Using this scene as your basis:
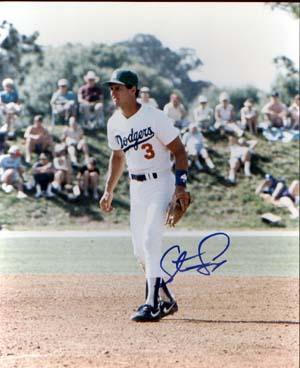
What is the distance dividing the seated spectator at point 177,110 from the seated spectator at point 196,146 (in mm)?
133

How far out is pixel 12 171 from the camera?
207 inches

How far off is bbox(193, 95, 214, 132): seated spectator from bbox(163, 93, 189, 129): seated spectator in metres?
0.18

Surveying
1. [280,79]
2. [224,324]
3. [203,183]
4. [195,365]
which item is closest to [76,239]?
[203,183]

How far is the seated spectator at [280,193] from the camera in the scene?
7902 mm

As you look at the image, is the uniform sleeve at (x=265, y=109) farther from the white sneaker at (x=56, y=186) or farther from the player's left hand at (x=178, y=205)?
the player's left hand at (x=178, y=205)

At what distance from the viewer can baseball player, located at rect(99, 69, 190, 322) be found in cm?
420

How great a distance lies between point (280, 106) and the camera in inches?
337

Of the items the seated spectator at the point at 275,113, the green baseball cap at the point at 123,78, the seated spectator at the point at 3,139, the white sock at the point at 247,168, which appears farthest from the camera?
the seated spectator at the point at 275,113

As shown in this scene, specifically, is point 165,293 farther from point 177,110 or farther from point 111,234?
point 111,234

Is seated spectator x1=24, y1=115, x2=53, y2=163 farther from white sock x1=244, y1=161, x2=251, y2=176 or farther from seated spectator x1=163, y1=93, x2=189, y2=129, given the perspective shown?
white sock x1=244, y1=161, x2=251, y2=176

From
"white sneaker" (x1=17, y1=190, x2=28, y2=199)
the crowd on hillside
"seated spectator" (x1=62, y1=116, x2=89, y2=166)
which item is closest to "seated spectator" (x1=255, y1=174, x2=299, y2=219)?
the crowd on hillside

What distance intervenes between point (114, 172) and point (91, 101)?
2278 millimetres

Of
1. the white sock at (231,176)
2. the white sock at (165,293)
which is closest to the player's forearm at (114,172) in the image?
the white sock at (165,293)
